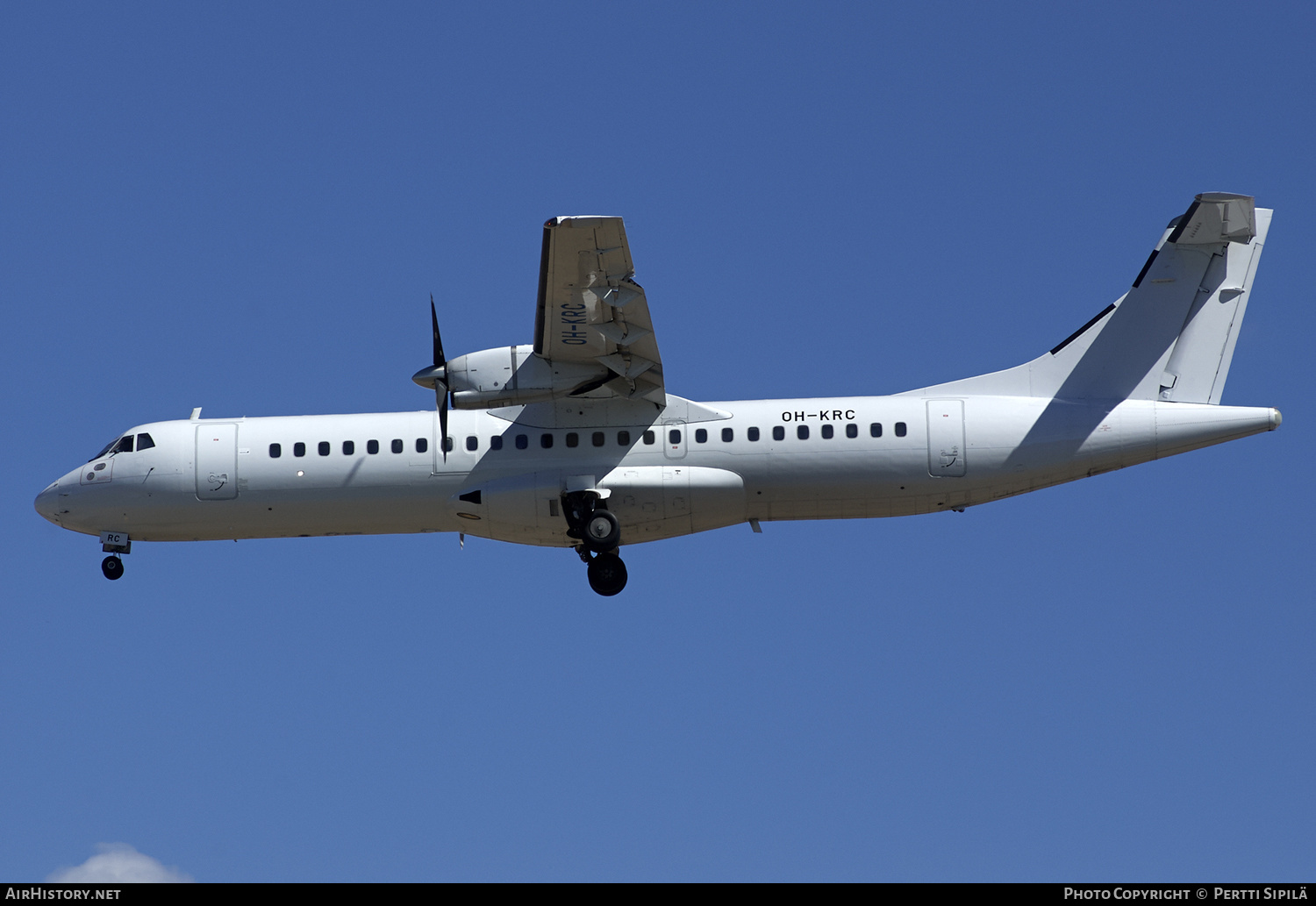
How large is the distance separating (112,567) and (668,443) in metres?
9.87

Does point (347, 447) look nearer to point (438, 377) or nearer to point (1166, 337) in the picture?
point (438, 377)

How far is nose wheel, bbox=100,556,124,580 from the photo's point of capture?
24859mm

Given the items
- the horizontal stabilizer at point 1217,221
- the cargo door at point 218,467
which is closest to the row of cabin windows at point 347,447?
the cargo door at point 218,467

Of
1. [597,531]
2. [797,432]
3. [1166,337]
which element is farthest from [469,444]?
[1166,337]

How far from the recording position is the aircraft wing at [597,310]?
20.3 metres

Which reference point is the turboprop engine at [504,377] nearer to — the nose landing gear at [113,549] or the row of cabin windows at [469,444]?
the row of cabin windows at [469,444]

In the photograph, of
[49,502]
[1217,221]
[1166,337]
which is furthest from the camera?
[49,502]

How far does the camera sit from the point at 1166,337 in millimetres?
23953

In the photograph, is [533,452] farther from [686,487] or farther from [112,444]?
[112,444]

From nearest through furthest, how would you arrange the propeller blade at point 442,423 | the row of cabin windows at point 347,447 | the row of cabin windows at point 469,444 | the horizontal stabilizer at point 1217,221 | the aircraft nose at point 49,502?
the propeller blade at point 442,423, the horizontal stabilizer at point 1217,221, the row of cabin windows at point 469,444, the row of cabin windows at point 347,447, the aircraft nose at point 49,502

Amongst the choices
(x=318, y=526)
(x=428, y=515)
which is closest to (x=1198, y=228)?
(x=428, y=515)

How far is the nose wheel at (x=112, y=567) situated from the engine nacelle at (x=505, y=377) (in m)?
7.18

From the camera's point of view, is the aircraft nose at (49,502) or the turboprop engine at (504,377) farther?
the aircraft nose at (49,502)

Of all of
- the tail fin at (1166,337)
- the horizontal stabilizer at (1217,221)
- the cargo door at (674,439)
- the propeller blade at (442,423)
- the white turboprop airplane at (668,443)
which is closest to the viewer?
the propeller blade at (442,423)
